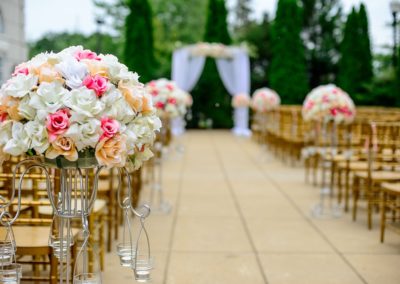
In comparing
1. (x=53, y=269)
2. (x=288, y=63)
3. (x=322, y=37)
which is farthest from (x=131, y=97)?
(x=322, y=37)

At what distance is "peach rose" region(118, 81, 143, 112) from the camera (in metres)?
2.45

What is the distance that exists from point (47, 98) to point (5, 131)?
0.74ft

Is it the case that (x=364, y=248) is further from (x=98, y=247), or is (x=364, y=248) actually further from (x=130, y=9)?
(x=130, y=9)

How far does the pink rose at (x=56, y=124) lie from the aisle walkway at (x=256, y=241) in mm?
2403

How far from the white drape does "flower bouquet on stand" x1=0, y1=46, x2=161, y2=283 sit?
17.2 m

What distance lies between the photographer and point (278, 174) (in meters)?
10.7

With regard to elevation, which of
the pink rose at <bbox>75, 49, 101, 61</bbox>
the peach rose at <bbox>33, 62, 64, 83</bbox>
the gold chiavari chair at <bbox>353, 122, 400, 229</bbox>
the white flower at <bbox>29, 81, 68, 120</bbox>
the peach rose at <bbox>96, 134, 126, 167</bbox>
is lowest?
the gold chiavari chair at <bbox>353, 122, 400, 229</bbox>

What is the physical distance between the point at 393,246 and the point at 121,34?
88.9 feet

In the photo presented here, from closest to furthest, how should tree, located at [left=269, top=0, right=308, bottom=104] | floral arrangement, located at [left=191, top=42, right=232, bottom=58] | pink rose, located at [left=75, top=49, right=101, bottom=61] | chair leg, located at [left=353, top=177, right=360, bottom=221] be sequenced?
pink rose, located at [left=75, top=49, right=101, bottom=61]
chair leg, located at [left=353, top=177, right=360, bottom=221]
floral arrangement, located at [left=191, top=42, right=232, bottom=58]
tree, located at [left=269, top=0, right=308, bottom=104]

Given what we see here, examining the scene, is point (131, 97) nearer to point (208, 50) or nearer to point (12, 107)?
point (12, 107)

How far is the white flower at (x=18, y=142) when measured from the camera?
2.32 metres

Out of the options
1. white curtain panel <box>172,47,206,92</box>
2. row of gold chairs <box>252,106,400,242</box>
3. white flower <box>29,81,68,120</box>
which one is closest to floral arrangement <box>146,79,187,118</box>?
row of gold chairs <box>252,106,400,242</box>

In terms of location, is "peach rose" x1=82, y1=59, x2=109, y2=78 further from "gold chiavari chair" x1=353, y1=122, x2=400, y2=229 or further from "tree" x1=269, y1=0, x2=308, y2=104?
"tree" x1=269, y1=0, x2=308, y2=104

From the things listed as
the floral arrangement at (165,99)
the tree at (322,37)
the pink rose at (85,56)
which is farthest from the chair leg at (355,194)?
the tree at (322,37)
